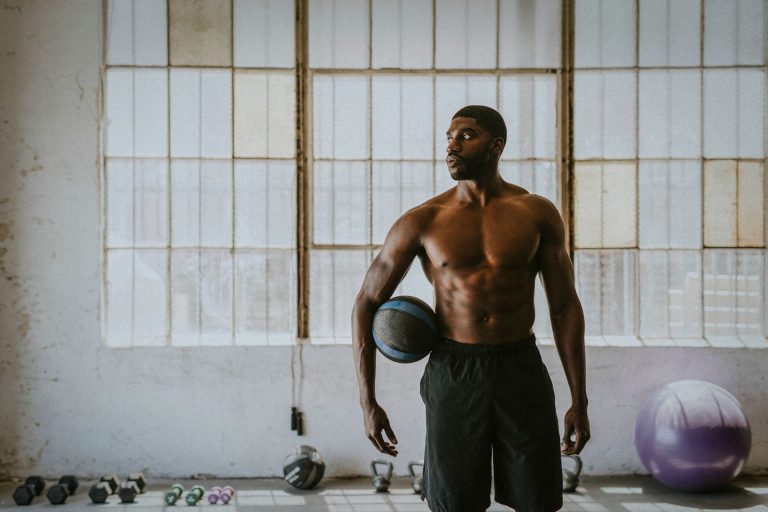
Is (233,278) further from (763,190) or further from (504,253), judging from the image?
(763,190)

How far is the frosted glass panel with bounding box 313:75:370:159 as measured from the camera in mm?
4078

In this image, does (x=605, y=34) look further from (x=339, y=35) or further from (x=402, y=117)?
(x=339, y=35)

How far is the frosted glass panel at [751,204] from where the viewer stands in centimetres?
410

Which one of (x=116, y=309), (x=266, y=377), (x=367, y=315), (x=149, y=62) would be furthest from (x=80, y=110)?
(x=367, y=315)

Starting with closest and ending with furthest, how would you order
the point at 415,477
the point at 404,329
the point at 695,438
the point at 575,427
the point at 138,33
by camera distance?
the point at 404,329 → the point at 575,427 → the point at 695,438 → the point at 415,477 → the point at 138,33

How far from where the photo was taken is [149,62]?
13.3ft

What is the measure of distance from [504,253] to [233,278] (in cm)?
227

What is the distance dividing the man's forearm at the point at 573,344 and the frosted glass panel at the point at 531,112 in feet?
6.59

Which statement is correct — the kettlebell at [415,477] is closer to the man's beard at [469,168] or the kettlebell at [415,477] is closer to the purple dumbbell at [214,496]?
the purple dumbbell at [214,496]

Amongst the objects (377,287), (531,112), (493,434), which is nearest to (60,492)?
(377,287)

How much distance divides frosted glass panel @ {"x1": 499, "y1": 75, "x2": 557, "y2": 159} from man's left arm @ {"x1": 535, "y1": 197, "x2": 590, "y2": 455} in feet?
6.39

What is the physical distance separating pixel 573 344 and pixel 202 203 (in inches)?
98.5

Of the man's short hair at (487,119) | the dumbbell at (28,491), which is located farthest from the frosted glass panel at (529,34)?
the dumbbell at (28,491)

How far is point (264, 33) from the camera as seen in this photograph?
405 centimetres
